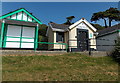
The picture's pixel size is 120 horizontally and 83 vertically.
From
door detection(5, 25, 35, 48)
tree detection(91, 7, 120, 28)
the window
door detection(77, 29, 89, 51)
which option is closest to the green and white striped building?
door detection(5, 25, 35, 48)

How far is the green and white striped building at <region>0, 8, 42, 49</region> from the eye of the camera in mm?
10781

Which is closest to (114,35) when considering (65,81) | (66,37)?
(66,37)

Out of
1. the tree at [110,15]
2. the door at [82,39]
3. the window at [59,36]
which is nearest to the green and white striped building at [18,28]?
the window at [59,36]

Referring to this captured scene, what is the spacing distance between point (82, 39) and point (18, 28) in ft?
27.2

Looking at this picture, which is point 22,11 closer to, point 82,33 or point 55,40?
point 55,40

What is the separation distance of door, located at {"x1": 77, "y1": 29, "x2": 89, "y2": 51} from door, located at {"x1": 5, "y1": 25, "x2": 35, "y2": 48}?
6069 millimetres

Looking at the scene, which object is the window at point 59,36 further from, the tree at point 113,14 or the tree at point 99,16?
the tree at point 99,16

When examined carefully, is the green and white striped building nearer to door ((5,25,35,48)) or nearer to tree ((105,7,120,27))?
door ((5,25,35,48))

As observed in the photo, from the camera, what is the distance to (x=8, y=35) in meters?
11.1

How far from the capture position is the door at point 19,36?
11.1 metres

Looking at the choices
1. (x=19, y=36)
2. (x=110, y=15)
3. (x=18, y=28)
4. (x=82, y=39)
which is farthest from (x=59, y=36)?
(x=110, y=15)

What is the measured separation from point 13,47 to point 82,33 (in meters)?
8.97

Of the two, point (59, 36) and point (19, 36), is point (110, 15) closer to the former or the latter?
point (59, 36)

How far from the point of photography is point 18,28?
37.7ft
